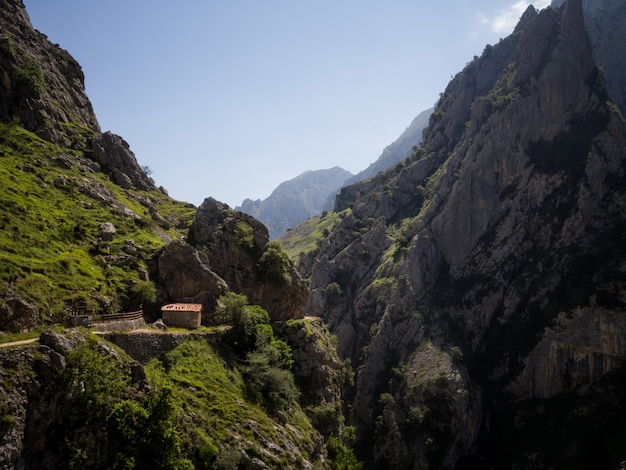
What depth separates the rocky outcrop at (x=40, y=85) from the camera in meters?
71.6

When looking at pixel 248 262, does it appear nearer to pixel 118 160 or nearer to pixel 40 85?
pixel 118 160

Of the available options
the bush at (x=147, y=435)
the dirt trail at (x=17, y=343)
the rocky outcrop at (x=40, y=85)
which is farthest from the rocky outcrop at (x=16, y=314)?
the rocky outcrop at (x=40, y=85)

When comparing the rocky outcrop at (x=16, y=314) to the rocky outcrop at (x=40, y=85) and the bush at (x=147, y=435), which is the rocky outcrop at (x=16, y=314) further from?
the rocky outcrop at (x=40, y=85)

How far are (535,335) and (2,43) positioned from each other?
434 ft

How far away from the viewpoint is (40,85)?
78.9 meters

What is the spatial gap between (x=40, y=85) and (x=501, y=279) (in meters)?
127

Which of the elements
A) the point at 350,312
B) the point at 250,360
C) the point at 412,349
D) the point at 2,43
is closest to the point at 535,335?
the point at 412,349

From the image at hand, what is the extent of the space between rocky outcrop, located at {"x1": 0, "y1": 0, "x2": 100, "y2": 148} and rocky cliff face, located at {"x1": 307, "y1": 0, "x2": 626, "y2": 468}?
9614 cm

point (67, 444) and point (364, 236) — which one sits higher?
point (364, 236)

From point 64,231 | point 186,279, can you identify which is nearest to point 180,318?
point 186,279

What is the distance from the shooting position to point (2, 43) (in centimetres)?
7175

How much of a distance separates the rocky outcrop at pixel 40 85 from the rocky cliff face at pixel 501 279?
315 feet

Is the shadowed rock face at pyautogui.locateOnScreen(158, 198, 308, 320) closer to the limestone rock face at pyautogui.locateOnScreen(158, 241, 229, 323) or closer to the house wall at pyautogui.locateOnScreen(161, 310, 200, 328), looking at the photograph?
the limestone rock face at pyautogui.locateOnScreen(158, 241, 229, 323)

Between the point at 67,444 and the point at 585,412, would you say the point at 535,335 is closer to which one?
the point at 585,412
